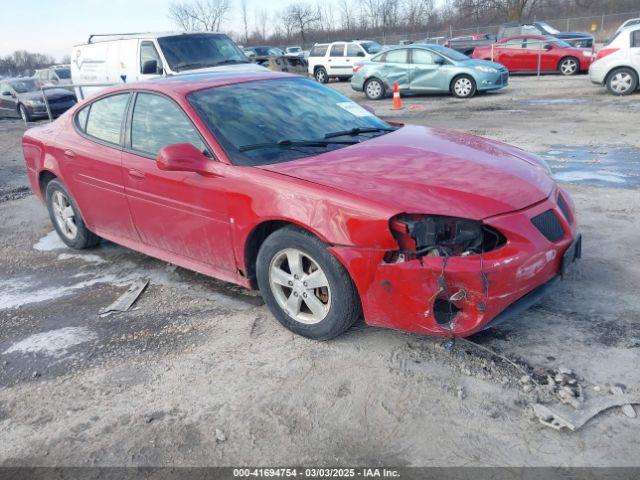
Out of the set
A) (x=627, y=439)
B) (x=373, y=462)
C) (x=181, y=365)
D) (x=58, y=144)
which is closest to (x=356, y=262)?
→ (x=373, y=462)

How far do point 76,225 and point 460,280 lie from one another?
12.7ft

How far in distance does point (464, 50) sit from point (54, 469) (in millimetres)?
26109

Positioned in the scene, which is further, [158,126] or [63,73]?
[63,73]

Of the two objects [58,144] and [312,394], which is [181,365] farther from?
[58,144]

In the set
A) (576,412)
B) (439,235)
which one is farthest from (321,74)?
(576,412)

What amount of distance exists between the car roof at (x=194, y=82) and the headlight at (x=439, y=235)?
6.61 feet

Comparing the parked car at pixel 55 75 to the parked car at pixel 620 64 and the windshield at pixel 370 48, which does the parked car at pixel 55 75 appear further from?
the parked car at pixel 620 64

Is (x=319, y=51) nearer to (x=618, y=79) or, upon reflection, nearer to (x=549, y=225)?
(x=618, y=79)

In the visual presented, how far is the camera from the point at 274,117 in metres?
3.96

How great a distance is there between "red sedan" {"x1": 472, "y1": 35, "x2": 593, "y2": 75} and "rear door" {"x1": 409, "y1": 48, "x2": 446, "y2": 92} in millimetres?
5273

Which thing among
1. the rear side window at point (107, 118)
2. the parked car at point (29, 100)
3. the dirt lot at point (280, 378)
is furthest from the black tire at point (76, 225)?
the parked car at point (29, 100)

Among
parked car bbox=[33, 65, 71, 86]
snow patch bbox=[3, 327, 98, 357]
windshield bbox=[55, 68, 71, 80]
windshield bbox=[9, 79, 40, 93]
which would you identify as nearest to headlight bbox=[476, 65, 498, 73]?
snow patch bbox=[3, 327, 98, 357]

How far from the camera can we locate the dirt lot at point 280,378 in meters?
2.53

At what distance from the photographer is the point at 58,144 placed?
197 inches
